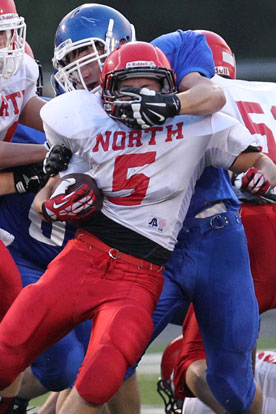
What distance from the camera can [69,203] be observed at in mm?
2730

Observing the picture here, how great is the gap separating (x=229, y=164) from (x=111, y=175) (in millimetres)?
379

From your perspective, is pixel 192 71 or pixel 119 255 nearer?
pixel 119 255

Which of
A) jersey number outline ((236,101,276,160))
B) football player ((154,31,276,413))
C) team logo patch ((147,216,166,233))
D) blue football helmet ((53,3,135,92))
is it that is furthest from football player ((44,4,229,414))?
jersey number outline ((236,101,276,160))

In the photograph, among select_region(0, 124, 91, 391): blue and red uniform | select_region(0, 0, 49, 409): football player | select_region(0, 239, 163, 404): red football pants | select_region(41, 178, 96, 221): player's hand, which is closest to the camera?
select_region(0, 239, 163, 404): red football pants

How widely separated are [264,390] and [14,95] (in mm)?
1440

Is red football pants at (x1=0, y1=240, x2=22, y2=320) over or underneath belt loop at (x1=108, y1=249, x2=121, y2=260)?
underneath

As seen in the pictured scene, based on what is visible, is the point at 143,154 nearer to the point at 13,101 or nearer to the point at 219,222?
the point at 219,222

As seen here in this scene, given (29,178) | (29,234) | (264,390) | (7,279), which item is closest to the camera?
(7,279)

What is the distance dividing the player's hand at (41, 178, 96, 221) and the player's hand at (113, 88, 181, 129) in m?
0.24

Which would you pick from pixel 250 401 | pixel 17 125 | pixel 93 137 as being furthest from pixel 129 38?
pixel 250 401

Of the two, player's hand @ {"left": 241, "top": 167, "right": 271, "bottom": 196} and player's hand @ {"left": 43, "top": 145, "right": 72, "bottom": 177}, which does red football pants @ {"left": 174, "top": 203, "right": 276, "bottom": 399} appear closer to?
player's hand @ {"left": 241, "top": 167, "right": 271, "bottom": 196}

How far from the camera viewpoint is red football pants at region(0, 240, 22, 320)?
3.17 m

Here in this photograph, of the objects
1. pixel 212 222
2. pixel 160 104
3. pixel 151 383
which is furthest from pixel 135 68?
pixel 151 383


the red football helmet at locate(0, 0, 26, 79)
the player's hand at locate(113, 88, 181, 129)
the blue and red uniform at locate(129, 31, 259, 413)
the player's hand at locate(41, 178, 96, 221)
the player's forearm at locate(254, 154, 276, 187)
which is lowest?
the blue and red uniform at locate(129, 31, 259, 413)
